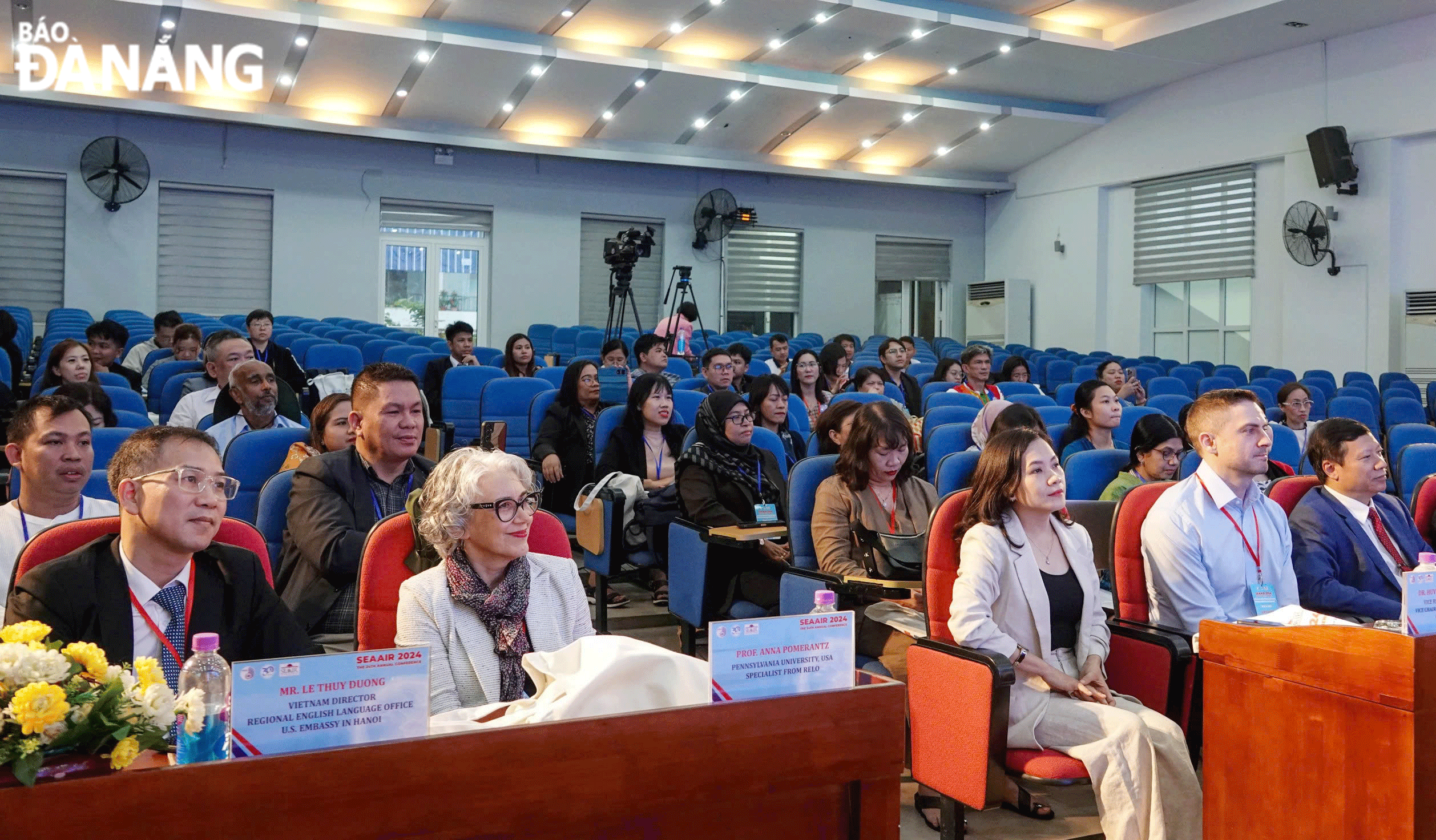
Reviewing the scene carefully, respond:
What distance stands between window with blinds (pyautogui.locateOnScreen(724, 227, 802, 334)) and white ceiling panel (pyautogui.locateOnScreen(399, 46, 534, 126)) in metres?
4.10

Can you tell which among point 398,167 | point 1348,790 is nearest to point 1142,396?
point 1348,790

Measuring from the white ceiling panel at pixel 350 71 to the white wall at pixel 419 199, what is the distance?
799 mm

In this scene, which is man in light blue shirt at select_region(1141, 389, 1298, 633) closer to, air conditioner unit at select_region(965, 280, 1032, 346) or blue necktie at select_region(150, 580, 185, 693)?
blue necktie at select_region(150, 580, 185, 693)

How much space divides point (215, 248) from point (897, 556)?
12244 mm

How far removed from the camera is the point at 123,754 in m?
1.16

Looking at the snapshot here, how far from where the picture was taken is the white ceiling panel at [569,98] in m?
12.9

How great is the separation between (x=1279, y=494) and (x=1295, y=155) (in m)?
11.2

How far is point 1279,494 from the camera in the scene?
139 inches

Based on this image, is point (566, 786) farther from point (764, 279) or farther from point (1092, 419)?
point (764, 279)

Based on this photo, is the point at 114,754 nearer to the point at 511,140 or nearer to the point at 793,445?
the point at 793,445

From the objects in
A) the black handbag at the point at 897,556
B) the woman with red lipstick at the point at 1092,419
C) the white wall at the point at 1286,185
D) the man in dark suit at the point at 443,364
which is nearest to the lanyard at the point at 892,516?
the black handbag at the point at 897,556

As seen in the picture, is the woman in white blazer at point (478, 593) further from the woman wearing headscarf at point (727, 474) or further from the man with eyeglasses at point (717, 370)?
the man with eyeglasses at point (717, 370)

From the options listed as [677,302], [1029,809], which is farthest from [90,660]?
[677,302]

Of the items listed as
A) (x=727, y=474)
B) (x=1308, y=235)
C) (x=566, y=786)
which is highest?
(x=1308, y=235)
